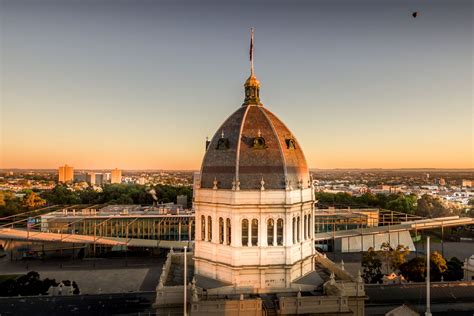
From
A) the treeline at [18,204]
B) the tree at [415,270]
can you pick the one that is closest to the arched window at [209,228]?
the tree at [415,270]

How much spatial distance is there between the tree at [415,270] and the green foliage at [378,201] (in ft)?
233

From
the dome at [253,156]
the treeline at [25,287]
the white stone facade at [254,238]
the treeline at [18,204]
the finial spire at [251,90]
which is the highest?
the finial spire at [251,90]

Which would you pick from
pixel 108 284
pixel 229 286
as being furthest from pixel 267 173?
pixel 108 284

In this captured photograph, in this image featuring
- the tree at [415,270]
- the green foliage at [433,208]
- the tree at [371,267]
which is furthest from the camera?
the green foliage at [433,208]

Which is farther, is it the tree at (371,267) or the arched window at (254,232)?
the tree at (371,267)

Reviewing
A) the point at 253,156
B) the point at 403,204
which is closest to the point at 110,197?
the point at 403,204

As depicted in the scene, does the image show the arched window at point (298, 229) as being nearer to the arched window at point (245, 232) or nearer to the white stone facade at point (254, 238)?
the white stone facade at point (254, 238)

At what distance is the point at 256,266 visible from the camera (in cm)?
3058

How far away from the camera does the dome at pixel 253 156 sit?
3133cm

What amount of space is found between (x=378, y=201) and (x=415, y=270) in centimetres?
9300

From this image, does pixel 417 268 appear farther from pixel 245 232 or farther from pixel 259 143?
pixel 259 143

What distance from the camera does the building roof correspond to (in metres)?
31.3

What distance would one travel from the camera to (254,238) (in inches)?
1233

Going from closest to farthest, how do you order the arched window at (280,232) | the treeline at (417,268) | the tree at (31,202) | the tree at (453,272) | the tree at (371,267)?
1. the arched window at (280,232)
2. the treeline at (417,268)
3. the tree at (371,267)
4. the tree at (453,272)
5. the tree at (31,202)
